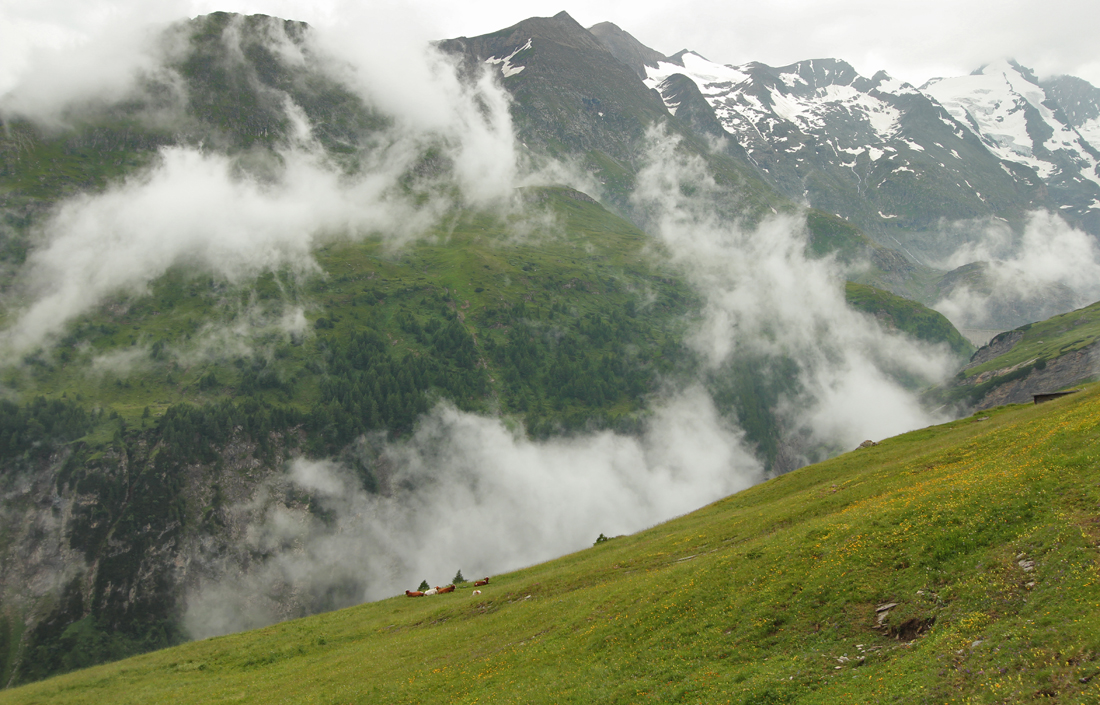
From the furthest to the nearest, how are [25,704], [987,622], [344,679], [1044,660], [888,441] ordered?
[888,441]
[25,704]
[344,679]
[987,622]
[1044,660]

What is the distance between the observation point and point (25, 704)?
4941 cm

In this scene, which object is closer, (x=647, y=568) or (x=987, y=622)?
→ (x=987, y=622)

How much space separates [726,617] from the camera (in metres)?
32.6

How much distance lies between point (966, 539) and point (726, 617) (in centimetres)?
1271

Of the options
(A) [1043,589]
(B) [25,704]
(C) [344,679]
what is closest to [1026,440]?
(A) [1043,589]

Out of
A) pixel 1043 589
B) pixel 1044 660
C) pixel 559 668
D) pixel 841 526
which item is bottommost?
pixel 1044 660

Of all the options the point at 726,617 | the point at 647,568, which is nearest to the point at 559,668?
the point at 726,617

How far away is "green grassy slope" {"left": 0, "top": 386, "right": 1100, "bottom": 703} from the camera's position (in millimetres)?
22688

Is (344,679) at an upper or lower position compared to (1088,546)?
upper

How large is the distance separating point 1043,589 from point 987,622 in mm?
2688

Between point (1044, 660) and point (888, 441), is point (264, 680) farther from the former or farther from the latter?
point (888, 441)

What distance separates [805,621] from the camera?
2939 cm

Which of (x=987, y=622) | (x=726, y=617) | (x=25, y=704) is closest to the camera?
(x=987, y=622)

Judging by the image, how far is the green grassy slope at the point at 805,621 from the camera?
22688 millimetres
